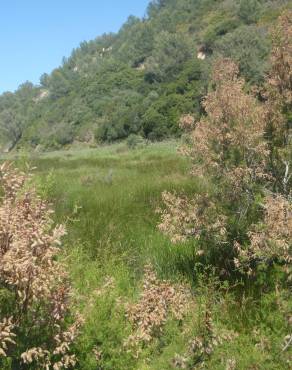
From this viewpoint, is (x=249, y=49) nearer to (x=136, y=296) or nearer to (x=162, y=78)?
(x=162, y=78)

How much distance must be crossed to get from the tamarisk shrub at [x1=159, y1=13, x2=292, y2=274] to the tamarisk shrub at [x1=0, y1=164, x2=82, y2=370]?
2.50m

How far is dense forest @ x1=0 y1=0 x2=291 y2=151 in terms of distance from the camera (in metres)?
56.0

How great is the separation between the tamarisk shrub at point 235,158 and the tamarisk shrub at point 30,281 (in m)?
2.50

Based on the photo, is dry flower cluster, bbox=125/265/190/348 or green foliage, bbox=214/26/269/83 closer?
dry flower cluster, bbox=125/265/190/348

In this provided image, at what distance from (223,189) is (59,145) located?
87683 mm

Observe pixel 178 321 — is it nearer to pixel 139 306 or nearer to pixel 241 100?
pixel 139 306

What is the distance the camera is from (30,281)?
10.8 feet

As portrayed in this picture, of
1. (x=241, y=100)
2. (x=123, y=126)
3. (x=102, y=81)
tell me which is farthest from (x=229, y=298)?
(x=102, y=81)

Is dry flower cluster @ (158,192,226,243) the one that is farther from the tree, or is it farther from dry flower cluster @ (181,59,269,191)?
the tree

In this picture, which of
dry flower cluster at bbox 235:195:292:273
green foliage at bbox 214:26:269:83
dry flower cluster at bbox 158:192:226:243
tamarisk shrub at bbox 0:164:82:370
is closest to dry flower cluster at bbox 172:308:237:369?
tamarisk shrub at bbox 0:164:82:370

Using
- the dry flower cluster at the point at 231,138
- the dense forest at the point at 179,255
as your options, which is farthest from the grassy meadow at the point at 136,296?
the dry flower cluster at the point at 231,138

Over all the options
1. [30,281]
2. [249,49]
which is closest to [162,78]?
[249,49]

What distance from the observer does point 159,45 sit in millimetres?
86062

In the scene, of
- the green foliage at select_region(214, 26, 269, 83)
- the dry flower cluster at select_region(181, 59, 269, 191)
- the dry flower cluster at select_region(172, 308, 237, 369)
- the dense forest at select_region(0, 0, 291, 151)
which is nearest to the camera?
the dry flower cluster at select_region(172, 308, 237, 369)
